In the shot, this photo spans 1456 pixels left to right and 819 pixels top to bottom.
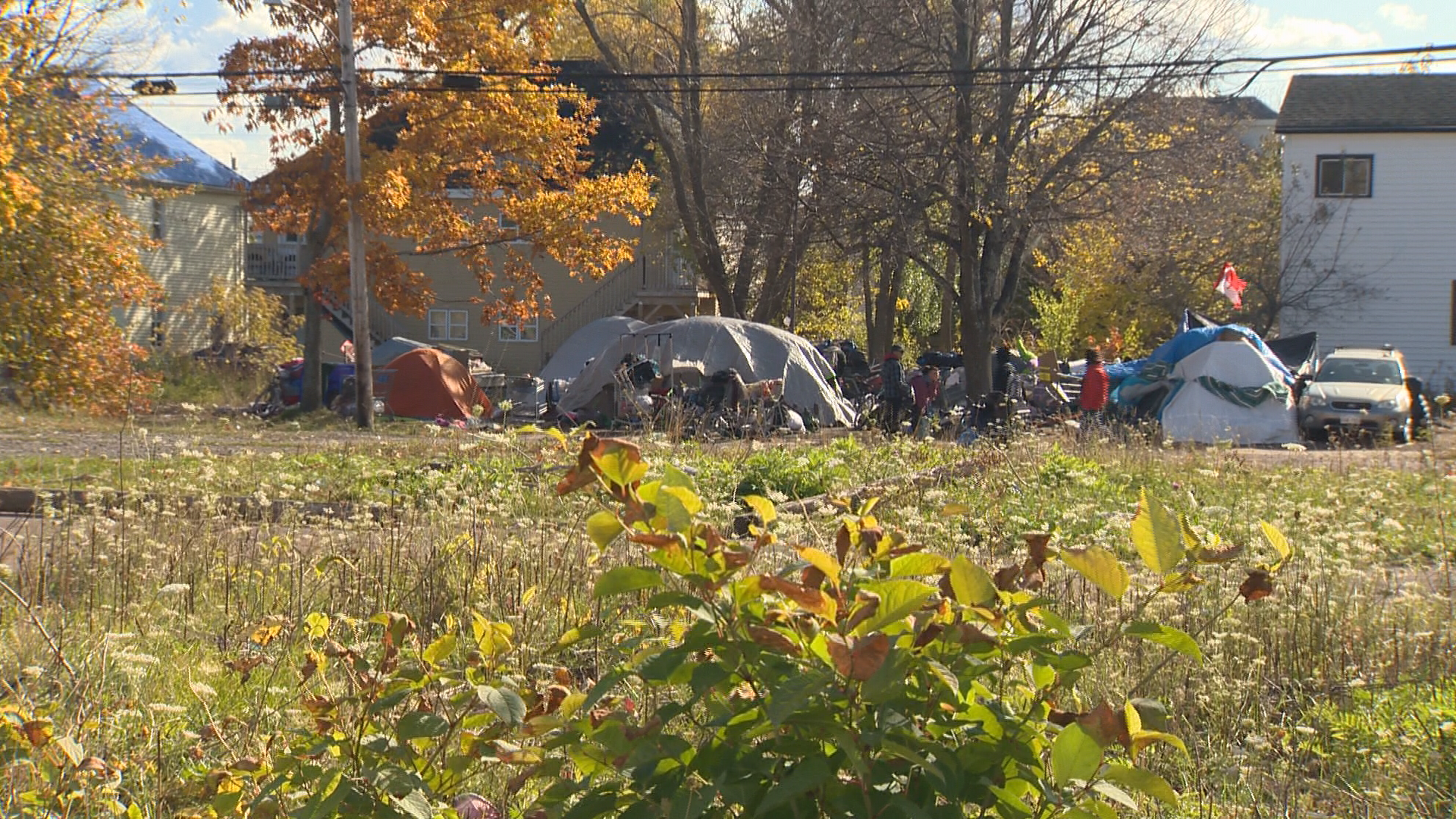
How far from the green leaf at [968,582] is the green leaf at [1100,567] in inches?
5.5

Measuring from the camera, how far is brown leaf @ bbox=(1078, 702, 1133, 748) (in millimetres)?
2191

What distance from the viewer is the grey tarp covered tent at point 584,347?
37469 millimetres

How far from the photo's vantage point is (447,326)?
165 ft

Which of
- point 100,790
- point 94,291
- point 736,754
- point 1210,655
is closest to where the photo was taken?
point 736,754

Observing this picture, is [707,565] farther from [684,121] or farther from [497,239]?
[684,121]

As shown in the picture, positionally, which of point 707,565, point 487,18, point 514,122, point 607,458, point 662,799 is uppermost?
point 487,18

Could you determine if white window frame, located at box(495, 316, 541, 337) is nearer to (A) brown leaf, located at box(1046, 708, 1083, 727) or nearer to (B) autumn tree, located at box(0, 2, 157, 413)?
(B) autumn tree, located at box(0, 2, 157, 413)

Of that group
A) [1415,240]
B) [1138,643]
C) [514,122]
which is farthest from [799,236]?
[1138,643]

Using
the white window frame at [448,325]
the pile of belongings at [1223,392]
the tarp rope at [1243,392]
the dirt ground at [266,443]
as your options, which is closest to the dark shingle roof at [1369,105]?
the dirt ground at [266,443]

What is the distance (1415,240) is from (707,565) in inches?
1608

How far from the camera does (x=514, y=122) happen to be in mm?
28234

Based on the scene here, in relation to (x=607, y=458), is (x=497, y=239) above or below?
above

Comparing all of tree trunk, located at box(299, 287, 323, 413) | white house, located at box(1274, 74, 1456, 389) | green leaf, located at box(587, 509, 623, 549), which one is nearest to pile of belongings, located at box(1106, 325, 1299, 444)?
white house, located at box(1274, 74, 1456, 389)

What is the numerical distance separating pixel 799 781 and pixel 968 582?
42 centimetres
